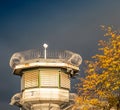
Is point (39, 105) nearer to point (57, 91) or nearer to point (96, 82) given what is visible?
point (57, 91)

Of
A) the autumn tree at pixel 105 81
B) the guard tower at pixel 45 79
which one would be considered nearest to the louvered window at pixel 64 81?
the guard tower at pixel 45 79

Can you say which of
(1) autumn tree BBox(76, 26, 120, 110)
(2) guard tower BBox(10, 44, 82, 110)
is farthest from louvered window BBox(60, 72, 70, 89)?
(1) autumn tree BBox(76, 26, 120, 110)

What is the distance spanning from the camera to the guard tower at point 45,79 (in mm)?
56219

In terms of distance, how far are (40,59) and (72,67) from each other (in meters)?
4.62

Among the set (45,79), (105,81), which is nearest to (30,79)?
(45,79)

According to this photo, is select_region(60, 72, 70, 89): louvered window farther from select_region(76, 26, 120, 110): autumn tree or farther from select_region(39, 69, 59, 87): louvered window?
select_region(76, 26, 120, 110): autumn tree

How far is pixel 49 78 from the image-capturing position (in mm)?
56719

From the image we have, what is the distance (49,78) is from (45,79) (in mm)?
529

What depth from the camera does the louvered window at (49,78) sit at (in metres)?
56.5

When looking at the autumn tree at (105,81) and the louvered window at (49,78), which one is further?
the louvered window at (49,78)

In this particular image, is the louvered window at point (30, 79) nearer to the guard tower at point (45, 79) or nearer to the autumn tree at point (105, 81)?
the guard tower at point (45, 79)

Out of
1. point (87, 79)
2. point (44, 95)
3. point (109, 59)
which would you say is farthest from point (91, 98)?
point (44, 95)

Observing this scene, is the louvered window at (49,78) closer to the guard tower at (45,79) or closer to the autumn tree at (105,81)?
the guard tower at (45,79)

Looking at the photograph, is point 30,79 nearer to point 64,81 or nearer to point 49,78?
point 49,78
